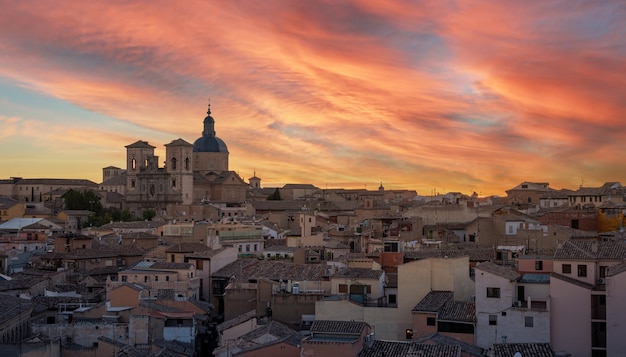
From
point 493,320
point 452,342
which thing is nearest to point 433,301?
point 493,320

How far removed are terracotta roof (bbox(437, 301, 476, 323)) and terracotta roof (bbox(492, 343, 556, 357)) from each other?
3085 mm

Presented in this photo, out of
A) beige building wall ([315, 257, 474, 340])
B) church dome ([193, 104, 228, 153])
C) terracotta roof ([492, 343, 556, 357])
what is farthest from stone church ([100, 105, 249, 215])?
terracotta roof ([492, 343, 556, 357])

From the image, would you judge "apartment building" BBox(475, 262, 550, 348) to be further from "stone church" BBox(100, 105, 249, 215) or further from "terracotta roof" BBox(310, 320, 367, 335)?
"stone church" BBox(100, 105, 249, 215)

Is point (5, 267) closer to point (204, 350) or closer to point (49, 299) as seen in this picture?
→ point (49, 299)

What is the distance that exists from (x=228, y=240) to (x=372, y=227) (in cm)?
766

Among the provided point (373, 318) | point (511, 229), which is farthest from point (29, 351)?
point (511, 229)

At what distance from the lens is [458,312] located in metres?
20.4

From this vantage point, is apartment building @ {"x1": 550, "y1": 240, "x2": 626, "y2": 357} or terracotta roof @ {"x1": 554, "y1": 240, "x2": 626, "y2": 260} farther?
terracotta roof @ {"x1": 554, "y1": 240, "x2": 626, "y2": 260}

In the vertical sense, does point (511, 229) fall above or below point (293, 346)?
above

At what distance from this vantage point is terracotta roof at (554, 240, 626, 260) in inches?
802

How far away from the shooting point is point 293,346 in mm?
18359

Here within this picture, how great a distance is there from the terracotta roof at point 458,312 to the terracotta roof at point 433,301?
0.50 feet

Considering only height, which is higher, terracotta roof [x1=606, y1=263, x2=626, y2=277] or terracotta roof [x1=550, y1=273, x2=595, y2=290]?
terracotta roof [x1=606, y1=263, x2=626, y2=277]

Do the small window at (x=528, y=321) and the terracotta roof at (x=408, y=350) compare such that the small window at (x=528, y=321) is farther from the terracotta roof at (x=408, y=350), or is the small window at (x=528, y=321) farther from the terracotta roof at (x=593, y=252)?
the terracotta roof at (x=408, y=350)
